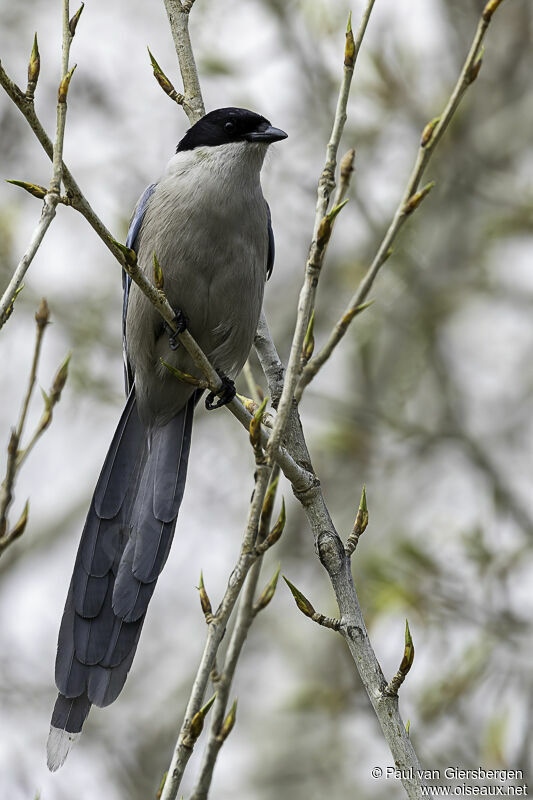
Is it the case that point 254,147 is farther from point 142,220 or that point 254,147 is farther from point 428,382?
point 428,382

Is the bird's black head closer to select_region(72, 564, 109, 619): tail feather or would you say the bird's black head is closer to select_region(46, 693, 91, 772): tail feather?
select_region(72, 564, 109, 619): tail feather

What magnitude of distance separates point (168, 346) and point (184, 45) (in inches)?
44.1

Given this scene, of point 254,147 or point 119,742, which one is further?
point 119,742

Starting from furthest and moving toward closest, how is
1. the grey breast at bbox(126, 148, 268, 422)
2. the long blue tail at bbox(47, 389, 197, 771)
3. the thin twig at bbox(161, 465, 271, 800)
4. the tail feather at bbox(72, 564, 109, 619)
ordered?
the grey breast at bbox(126, 148, 268, 422)
the tail feather at bbox(72, 564, 109, 619)
the long blue tail at bbox(47, 389, 197, 771)
the thin twig at bbox(161, 465, 271, 800)

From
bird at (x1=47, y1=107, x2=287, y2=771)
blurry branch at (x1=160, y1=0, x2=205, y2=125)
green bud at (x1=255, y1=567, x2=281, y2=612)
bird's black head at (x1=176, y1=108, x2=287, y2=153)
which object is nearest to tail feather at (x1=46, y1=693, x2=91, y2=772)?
bird at (x1=47, y1=107, x2=287, y2=771)

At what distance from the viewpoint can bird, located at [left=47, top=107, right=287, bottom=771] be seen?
323 centimetres

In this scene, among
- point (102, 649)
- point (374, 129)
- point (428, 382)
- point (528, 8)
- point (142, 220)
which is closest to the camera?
point (102, 649)

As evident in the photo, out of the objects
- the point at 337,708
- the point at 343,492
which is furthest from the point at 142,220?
the point at 343,492

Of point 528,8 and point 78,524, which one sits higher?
point 528,8

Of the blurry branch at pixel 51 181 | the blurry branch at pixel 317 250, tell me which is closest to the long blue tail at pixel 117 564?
→ the blurry branch at pixel 317 250

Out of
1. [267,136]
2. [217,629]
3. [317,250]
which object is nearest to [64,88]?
[317,250]

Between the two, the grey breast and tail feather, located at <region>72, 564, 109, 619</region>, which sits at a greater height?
the grey breast

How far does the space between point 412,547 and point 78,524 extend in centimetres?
359

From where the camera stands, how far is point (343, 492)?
7.88m
